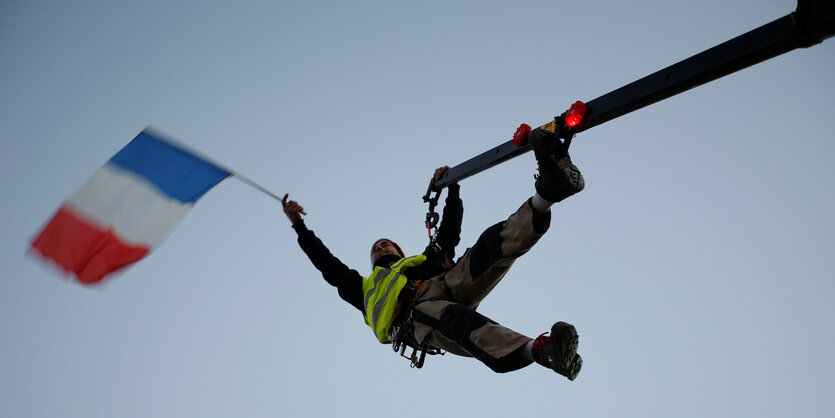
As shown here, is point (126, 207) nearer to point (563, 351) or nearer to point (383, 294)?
point (383, 294)

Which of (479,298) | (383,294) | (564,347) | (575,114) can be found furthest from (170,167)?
(564,347)

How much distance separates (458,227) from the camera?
17.3ft

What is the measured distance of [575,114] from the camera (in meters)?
3.54

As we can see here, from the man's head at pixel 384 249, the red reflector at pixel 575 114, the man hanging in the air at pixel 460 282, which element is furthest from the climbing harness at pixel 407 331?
the red reflector at pixel 575 114

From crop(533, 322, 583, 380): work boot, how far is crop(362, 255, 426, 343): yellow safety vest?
1588 mm

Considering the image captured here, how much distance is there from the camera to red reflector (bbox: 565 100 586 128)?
3.53 metres

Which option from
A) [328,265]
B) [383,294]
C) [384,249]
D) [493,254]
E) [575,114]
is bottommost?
[383,294]

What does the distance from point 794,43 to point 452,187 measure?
308 cm

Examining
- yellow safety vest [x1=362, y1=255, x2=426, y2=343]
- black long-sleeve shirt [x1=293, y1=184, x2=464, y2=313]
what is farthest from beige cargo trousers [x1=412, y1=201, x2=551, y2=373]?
black long-sleeve shirt [x1=293, y1=184, x2=464, y2=313]

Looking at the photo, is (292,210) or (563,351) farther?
(292,210)

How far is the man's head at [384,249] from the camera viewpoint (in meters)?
5.83

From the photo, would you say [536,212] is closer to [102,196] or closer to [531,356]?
[531,356]

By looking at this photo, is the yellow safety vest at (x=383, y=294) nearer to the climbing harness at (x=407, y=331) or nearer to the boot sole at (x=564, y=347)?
the climbing harness at (x=407, y=331)

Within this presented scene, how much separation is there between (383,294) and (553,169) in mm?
1880
